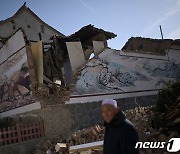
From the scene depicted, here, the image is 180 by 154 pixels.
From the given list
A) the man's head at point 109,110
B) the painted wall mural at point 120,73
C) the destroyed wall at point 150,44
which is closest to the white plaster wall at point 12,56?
the painted wall mural at point 120,73

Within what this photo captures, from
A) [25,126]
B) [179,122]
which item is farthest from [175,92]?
[25,126]

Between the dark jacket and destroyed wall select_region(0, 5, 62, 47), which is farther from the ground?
destroyed wall select_region(0, 5, 62, 47)

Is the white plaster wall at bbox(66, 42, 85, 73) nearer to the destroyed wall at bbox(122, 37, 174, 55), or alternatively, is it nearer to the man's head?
the destroyed wall at bbox(122, 37, 174, 55)

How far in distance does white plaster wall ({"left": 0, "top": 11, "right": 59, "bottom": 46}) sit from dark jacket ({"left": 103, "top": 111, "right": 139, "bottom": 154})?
23.2 m

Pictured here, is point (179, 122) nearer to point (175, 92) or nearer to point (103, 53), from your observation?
point (175, 92)

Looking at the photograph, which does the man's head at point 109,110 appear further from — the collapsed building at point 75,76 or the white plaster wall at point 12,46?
the white plaster wall at point 12,46

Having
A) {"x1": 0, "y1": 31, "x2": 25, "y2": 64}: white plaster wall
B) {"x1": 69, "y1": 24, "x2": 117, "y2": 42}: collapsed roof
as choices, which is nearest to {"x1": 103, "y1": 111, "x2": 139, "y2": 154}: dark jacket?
{"x1": 0, "y1": 31, "x2": 25, "y2": 64}: white plaster wall

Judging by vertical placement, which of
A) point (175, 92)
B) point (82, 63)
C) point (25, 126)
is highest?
point (82, 63)

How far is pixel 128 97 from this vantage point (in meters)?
17.8

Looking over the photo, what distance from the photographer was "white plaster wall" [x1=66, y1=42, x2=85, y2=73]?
1634 cm

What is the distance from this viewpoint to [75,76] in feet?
51.2

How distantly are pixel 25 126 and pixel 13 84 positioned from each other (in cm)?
385

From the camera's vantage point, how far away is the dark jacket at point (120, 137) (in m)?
3.45

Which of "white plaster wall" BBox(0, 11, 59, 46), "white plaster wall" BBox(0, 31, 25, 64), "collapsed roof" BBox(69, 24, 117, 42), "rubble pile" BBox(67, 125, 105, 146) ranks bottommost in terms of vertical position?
"rubble pile" BBox(67, 125, 105, 146)
